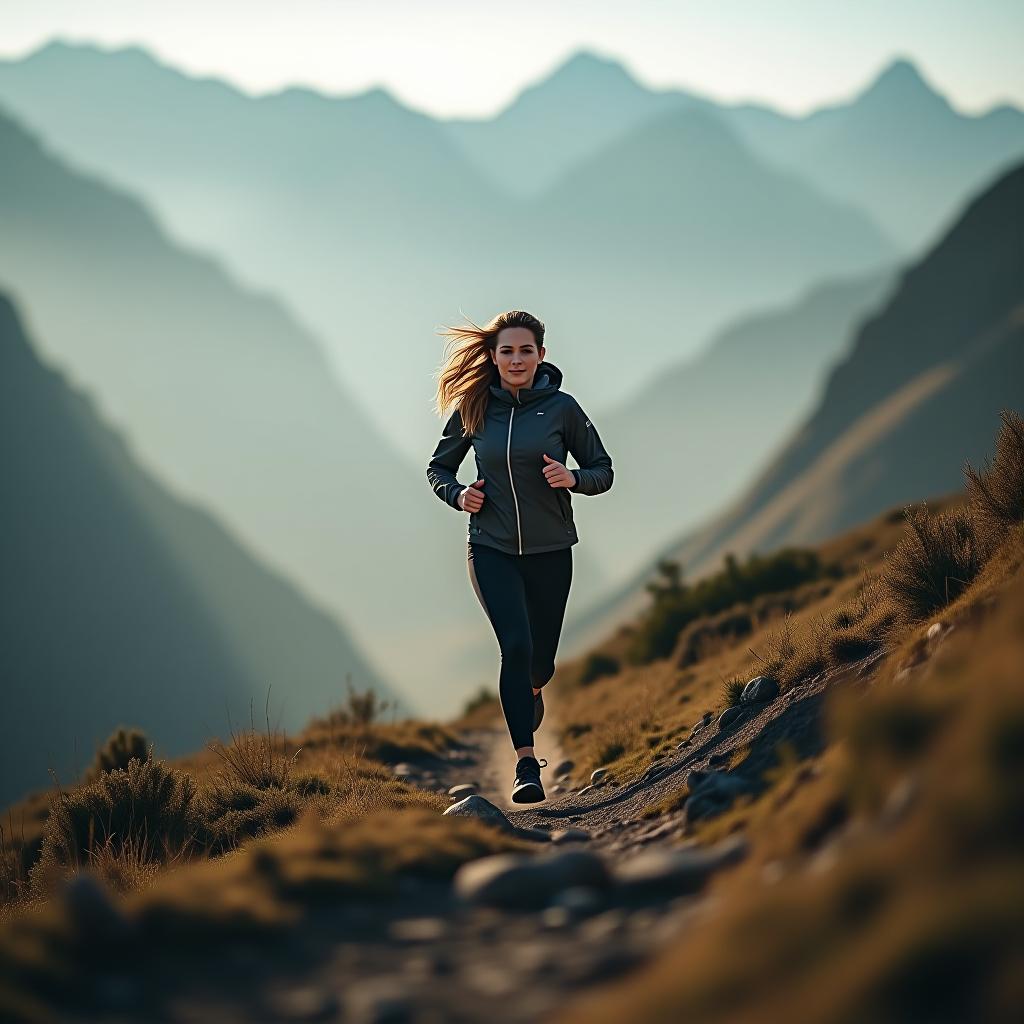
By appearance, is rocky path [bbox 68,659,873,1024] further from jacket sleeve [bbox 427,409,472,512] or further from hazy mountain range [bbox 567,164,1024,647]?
hazy mountain range [bbox 567,164,1024,647]

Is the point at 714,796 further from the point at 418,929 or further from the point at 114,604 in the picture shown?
the point at 114,604

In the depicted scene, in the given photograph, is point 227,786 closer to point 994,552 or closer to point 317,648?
point 994,552

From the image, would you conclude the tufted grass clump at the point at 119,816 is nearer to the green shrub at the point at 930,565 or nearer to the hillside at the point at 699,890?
the hillside at the point at 699,890

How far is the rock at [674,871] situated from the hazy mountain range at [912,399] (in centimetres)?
7596

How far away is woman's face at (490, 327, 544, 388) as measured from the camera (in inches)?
359

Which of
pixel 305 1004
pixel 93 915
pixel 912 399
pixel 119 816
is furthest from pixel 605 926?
pixel 912 399

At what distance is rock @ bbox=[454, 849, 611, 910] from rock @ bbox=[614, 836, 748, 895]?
13 cm

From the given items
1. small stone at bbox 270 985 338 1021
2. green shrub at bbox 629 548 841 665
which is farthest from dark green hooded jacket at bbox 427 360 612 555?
green shrub at bbox 629 548 841 665

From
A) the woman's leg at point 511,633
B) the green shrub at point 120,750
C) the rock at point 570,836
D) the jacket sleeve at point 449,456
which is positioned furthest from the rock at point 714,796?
the green shrub at point 120,750

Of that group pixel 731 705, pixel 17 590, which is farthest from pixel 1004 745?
pixel 17 590

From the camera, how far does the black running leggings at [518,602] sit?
8.90 metres

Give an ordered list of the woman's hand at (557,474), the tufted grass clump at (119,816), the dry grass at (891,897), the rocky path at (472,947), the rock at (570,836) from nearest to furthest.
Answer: the dry grass at (891,897) < the rocky path at (472,947) < the rock at (570,836) < the woman's hand at (557,474) < the tufted grass clump at (119,816)

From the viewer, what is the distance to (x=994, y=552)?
27.0 ft

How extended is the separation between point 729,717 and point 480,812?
2.22 m
